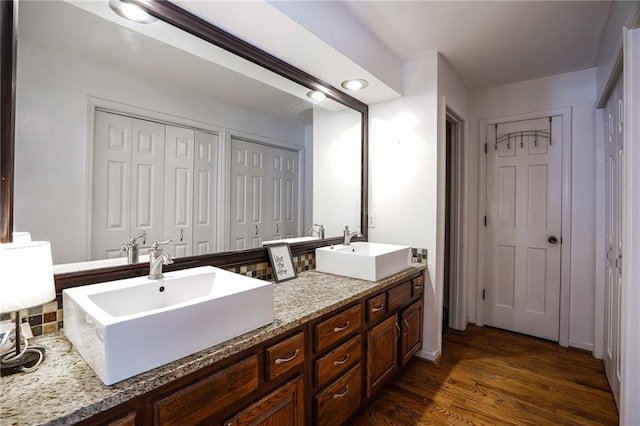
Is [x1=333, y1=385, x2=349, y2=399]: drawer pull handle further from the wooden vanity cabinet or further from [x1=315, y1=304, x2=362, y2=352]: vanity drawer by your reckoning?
[x1=315, y1=304, x2=362, y2=352]: vanity drawer

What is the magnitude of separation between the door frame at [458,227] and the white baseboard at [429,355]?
0.72 m

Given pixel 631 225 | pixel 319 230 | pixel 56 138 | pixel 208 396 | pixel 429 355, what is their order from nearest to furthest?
1. pixel 208 396
2. pixel 56 138
3. pixel 631 225
4. pixel 319 230
5. pixel 429 355

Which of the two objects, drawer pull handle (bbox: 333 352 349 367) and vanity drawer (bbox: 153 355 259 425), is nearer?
vanity drawer (bbox: 153 355 259 425)

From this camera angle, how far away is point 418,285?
2.39 m

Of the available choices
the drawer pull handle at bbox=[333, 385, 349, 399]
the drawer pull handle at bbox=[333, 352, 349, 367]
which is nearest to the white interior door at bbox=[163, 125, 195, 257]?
the drawer pull handle at bbox=[333, 352, 349, 367]

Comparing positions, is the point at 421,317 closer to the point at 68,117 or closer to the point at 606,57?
the point at 606,57

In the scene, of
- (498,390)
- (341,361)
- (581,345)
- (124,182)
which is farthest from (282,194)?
(581,345)

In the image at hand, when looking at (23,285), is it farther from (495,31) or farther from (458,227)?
(458,227)

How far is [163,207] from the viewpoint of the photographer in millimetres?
1475

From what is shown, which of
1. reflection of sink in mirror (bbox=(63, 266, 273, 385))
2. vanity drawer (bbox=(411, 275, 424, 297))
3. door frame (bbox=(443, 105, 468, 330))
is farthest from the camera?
door frame (bbox=(443, 105, 468, 330))

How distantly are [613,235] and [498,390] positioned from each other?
1276mm

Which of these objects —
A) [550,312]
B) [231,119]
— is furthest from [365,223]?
[550,312]

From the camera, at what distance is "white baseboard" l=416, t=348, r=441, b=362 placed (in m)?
2.51

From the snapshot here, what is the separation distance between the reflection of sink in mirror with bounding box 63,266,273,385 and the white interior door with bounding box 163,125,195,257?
193mm
